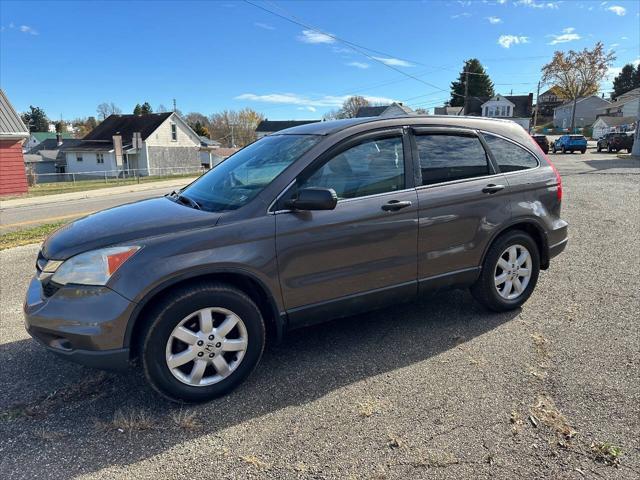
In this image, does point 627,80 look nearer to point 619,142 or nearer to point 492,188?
point 619,142

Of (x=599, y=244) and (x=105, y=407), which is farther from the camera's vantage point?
(x=599, y=244)

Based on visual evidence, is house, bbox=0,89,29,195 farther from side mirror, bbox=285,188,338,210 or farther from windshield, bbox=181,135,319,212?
side mirror, bbox=285,188,338,210

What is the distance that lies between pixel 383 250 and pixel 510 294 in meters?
1.61

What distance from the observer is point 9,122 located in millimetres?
21656

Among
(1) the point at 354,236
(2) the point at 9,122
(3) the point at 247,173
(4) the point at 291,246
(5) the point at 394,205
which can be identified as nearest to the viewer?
(4) the point at 291,246

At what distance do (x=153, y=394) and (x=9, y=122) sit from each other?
23.7m

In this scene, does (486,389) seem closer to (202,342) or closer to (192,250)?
(202,342)

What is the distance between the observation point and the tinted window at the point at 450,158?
386 cm

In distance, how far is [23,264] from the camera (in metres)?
6.70

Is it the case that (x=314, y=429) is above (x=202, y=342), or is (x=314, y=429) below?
below

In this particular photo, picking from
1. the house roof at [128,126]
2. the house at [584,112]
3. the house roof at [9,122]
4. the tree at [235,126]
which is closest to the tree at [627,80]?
the house at [584,112]

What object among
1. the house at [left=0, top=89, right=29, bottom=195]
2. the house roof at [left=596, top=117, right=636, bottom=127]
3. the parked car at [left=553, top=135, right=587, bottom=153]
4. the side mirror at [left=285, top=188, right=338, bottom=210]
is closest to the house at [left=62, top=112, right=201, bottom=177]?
the house at [left=0, top=89, right=29, bottom=195]

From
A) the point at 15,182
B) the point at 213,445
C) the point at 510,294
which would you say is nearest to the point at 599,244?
the point at 510,294

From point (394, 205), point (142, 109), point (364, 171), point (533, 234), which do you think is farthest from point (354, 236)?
point (142, 109)
